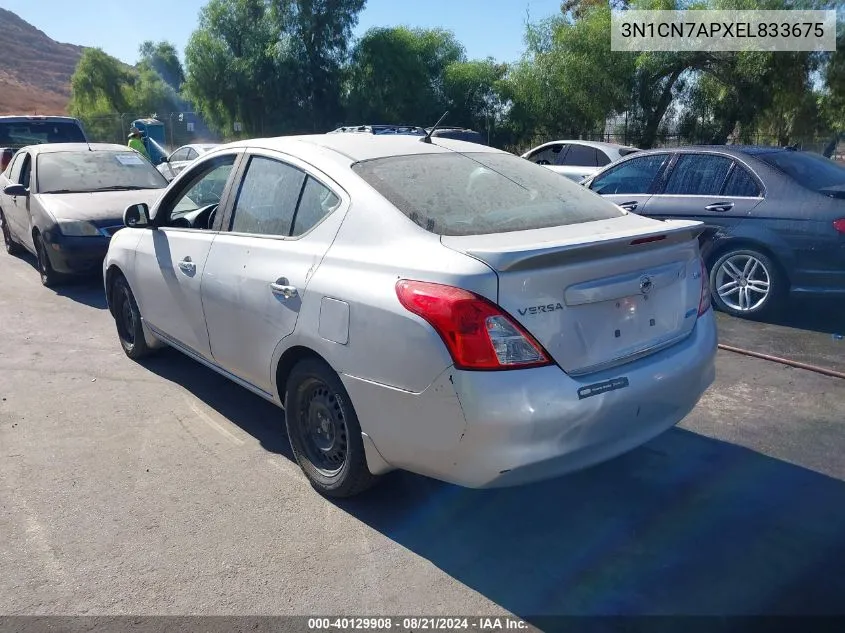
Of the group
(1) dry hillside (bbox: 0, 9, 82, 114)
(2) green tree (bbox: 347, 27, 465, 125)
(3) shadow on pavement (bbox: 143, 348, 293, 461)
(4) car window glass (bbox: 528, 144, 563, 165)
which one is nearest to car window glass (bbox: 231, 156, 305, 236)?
(3) shadow on pavement (bbox: 143, 348, 293, 461)

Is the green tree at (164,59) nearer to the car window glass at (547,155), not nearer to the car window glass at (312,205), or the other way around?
the car window glass at (547,155)

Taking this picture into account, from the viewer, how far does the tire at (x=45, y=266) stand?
830 cm

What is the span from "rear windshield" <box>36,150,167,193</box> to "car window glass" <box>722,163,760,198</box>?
21.8 feet

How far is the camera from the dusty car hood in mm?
8016

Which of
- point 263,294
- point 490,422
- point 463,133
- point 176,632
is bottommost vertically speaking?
point 176,632

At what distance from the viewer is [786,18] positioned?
19766 mm

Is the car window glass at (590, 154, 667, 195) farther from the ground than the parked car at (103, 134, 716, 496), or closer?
farther from the ground

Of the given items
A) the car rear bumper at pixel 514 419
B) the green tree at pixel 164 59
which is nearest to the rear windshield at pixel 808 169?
the car rear bumper at pixel 514 419

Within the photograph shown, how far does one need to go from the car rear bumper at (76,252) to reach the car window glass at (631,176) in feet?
18.1

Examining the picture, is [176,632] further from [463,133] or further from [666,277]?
[463,133]

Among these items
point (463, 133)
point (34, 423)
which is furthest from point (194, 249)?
point (463, 133)

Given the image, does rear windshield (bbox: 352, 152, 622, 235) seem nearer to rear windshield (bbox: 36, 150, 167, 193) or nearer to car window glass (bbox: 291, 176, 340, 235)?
car window glass (bbox: 291, 176, 340, 235)

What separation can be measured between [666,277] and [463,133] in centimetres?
1449

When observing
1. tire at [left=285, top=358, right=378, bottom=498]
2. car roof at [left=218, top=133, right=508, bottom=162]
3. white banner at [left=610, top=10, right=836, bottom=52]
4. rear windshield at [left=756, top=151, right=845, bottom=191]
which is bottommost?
tire at [left=285, top=358, right=378, bottom=498]
